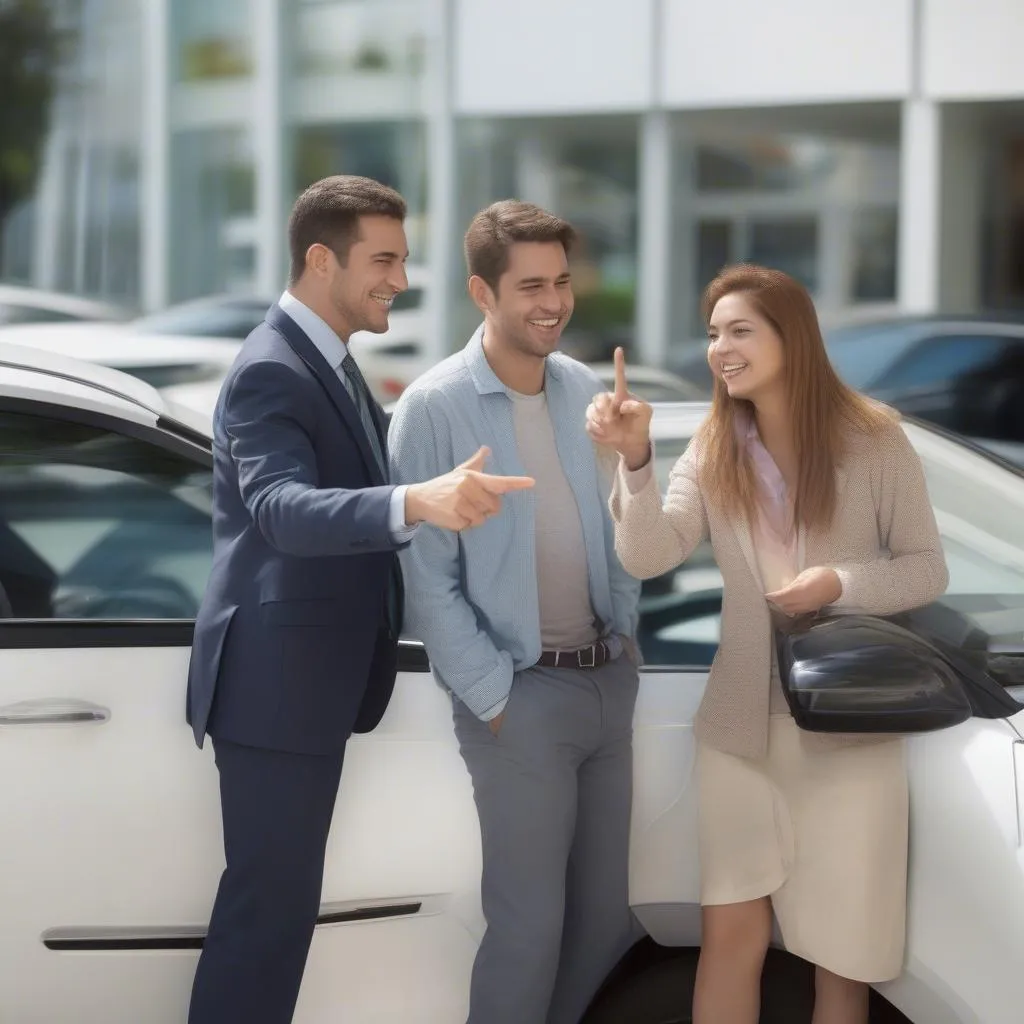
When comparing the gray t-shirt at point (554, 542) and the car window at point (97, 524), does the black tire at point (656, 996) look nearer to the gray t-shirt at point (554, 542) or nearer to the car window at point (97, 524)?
the gray t-shirt at point (554, 542)

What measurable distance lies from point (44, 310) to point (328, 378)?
37.6ft

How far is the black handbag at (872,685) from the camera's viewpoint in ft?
7.14

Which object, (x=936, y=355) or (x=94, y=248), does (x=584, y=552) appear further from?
(x=94, y=248)

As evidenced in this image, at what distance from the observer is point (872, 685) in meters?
2.19

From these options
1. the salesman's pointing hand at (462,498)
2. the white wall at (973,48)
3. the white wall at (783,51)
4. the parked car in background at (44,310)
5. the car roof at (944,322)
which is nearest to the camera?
the salesman's pointing hand at (462,498)

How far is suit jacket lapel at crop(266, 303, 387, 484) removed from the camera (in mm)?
2436

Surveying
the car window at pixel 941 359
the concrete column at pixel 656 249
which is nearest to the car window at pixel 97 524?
the car window at pixel 941 359

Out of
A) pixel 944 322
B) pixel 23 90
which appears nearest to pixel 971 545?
pixel 944 322

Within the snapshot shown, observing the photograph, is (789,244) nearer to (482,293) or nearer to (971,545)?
(971,545)

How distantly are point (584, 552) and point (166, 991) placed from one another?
0.93m

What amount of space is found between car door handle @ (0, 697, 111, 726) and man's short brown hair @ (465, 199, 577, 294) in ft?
2.90

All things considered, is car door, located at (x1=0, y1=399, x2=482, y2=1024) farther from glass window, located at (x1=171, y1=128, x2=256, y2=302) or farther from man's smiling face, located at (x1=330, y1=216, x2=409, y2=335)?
glass window, located at (x1=171, y1=128, x2=256, y2=302)

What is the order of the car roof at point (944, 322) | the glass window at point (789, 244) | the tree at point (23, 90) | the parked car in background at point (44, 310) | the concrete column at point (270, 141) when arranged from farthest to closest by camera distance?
the tree at point (23, 90) → the concrete column at point (270, 141) → the glass window at point (789, 244) → the parked car in background at point (44, 310) → the car roof at point (944, 322)

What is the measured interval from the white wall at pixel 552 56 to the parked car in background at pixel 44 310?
4.53 metres
